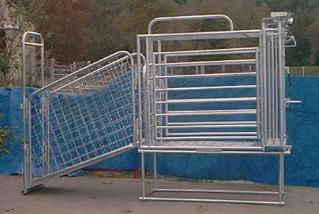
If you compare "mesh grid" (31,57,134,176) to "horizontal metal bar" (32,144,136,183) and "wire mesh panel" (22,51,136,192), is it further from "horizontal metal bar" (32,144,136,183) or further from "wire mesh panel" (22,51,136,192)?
"horizontal metal bar" (32,144,136,183)

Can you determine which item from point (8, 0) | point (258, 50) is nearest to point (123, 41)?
point (8, 0)

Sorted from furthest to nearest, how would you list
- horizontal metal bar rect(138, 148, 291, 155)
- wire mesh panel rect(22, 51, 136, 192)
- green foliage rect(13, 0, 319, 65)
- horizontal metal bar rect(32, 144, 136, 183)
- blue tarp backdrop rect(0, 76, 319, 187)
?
green foliage rect(13, 0, 319, 65), blue tarp backdrop rect(0, 76, 319, 187), wire mesh panel rect(22, 51, 136, 192), horizontal metal bar rect(32, 144, 136, 183), horizontal metal bar rect(138, 148, 291, 155)

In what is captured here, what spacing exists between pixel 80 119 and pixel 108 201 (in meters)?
1.74

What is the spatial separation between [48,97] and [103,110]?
110cm

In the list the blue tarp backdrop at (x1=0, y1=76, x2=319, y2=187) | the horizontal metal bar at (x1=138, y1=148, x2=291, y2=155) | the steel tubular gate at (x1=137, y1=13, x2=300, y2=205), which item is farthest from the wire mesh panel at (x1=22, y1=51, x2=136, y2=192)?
the horizontal metal bar at (x1=138, y1=148, x2=291, y2=155)

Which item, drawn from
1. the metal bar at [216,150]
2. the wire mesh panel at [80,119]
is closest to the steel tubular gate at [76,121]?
the wire mesh panel at [80,119]

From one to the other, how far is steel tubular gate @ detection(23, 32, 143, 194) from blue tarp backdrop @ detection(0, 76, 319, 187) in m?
0.67

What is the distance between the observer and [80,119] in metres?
11.3

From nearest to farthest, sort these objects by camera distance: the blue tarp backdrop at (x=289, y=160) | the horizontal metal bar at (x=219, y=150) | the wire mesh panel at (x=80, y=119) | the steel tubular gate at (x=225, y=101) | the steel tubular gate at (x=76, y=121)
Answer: the steel tubular gate at (x=225, y=101) < the horizontal metal bar at (x=219, y=150) < the steel tubular gate at (x=76, y=121) < the wire mesh panel at (x=80, y=119) < the blue tarp backdrop at (x=289, y=160)

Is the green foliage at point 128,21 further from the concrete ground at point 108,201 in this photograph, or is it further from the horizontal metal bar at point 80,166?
the horizontal metal bar at point 80,166

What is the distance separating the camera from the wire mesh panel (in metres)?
10.9

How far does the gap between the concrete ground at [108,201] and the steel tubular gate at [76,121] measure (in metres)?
0.38

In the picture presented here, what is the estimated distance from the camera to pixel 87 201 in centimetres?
1016

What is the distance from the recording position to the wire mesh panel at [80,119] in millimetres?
10883
